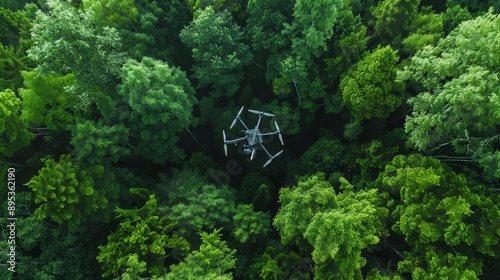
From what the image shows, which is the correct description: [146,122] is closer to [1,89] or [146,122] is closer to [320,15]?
[1,89]

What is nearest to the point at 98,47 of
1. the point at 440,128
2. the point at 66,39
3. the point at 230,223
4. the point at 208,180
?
the point at 66,39

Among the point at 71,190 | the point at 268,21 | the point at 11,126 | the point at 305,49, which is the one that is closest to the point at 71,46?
the point at 11,126

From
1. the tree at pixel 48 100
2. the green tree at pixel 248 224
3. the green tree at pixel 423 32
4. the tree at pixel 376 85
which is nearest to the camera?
the tree at pixel 48 100

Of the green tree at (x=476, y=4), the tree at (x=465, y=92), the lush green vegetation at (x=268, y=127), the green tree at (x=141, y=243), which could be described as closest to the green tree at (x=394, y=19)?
the lush green vegetation at (x=268, y=127)

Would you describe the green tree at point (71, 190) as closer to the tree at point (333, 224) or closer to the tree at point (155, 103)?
the tree at point (155, 103)

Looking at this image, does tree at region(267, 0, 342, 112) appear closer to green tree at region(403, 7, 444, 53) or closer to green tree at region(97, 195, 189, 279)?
green tree at region(403, 7, 444, 53)

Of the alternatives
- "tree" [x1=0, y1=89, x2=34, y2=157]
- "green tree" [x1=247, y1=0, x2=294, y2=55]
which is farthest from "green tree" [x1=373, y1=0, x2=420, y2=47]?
"tree" [x1=0, y1=89, x2=34, y2=157]

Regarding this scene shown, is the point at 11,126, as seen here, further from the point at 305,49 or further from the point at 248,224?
the point at 305,49
